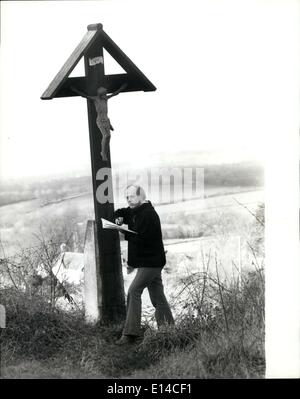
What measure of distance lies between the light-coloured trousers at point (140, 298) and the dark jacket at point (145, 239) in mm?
70

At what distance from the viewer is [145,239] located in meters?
6.57

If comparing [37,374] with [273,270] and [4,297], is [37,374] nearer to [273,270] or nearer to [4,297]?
[4,297]

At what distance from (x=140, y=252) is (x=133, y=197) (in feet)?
1.50

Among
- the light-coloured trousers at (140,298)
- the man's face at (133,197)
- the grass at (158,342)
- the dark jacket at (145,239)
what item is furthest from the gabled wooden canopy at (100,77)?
the grass at (158,342)

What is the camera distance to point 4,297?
716 centimetres

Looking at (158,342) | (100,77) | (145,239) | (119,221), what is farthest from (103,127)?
(158,342)

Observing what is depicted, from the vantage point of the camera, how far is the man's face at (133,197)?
6.58m

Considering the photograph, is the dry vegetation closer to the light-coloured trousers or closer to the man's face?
the light-coloured trousers

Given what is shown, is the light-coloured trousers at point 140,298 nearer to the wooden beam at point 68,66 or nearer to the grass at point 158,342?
the grass at point 158,342

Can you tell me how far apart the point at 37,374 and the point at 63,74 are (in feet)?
8.05

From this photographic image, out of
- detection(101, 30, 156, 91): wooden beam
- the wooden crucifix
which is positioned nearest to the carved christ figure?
the wooden crucifix

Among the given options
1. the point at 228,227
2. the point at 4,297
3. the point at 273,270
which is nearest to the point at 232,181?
the point at 228,227

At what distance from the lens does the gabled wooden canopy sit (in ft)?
21.5
